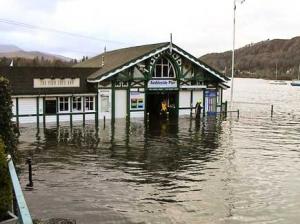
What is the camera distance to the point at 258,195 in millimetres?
15508

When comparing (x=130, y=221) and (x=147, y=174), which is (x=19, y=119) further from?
(x=130, y=221)

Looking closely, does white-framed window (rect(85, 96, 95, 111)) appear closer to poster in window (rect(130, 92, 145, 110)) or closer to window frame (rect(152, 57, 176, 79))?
poster in window (rect(130, 92, 145, 110))

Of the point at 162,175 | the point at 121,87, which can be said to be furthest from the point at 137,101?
the point at 162,175

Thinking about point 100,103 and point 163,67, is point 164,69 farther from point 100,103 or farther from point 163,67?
point 100,103

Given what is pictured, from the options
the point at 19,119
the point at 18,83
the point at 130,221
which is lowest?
the point at 130,221

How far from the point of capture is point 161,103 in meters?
42.5

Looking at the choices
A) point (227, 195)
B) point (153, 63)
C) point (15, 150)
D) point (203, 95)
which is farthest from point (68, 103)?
point (15, 150)

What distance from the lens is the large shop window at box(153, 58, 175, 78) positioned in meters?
39.8

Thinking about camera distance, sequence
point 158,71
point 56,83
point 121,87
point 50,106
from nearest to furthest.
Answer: point 50,106 < point 56,83 < point 121,87 < point 158,71

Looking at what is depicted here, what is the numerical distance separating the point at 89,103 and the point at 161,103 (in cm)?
854

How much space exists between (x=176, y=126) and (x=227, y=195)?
63.7 ft

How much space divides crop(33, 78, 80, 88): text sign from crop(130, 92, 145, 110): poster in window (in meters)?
5.10

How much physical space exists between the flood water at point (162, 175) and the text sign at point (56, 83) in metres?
4.06

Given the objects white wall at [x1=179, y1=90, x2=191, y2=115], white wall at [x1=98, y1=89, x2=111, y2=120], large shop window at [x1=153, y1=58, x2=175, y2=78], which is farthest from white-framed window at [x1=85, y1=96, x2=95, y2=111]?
white wall at [x1=179, y1=90, x2=191, y2=115]
